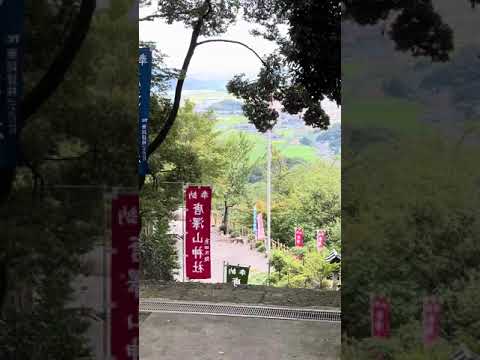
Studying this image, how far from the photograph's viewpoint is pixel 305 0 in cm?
393

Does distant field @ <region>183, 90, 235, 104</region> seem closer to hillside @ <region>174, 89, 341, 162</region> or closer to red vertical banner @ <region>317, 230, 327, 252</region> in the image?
hillside @ <region>174, 89, 341, 162</region>

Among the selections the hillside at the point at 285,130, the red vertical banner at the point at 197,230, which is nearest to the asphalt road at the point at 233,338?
the red vertical banner at the point at 197,230

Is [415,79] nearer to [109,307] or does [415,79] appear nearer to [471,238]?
[471,238]

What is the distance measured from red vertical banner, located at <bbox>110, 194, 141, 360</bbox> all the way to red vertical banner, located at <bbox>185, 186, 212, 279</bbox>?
3.37 m

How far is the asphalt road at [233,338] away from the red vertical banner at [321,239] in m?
3.80

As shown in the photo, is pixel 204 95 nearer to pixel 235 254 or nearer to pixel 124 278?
pixel 235 254

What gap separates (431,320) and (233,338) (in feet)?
7.50

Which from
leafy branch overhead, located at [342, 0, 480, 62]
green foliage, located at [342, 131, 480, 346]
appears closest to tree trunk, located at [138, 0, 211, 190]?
leafy branch overhead, located at [342, 0, 480, 62]

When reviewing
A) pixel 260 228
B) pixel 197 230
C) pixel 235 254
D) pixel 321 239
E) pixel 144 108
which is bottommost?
pixel 235 254

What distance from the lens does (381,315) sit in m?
2.01

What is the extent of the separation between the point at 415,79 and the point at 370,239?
58cm

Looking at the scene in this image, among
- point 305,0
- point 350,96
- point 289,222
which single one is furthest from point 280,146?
point 350,96

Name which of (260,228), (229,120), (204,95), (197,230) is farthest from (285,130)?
(197,230)

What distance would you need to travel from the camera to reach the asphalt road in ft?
12.4
